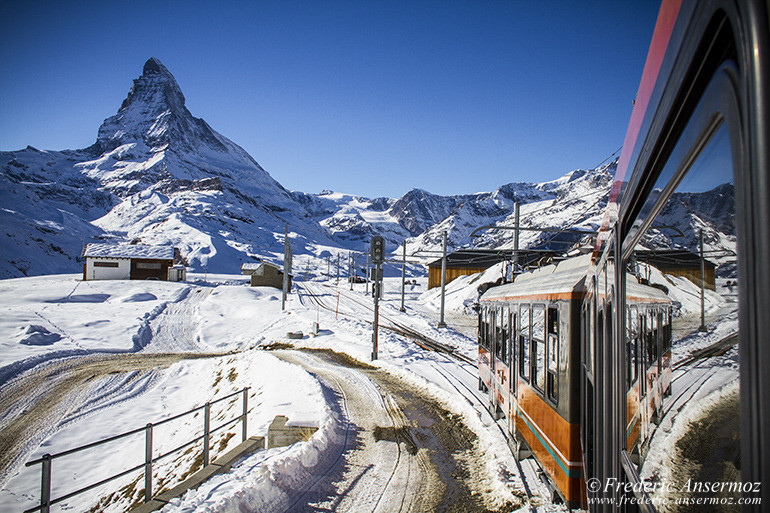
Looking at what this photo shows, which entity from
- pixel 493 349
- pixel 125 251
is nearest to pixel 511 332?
pixel 493 349

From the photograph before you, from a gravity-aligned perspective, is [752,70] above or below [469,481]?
above

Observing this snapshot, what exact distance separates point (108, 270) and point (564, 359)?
216 feet

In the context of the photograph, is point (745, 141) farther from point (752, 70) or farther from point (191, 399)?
point (191, 399)

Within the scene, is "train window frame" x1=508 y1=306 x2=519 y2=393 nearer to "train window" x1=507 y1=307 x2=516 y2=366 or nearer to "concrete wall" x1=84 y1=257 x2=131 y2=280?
"train window" x1=507 y1=307 x2=516 y2=366

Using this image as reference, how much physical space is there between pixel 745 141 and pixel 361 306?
131 ft

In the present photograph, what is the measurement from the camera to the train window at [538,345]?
5.66 m

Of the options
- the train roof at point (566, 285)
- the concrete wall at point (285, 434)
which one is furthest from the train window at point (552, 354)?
the concrete wall at point (285, 434)

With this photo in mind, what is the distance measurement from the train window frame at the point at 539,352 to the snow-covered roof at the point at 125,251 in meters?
64.2

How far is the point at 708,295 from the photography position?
1.66 metres

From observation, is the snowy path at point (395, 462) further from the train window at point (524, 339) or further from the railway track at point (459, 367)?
the train window at point (524, 339)

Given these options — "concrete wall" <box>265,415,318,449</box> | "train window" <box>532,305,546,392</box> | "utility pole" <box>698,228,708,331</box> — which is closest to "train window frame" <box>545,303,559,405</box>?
"train window" <box>532,305,546,392</box>

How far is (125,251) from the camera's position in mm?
60219

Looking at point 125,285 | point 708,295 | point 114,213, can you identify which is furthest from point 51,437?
point 114,213

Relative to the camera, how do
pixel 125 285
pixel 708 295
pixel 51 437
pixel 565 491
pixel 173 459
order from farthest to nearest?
1. pixel 125 285
2. pixel 51 437
3. pixel 173 459
4. pixel 565 491
5. pixel 708 295
